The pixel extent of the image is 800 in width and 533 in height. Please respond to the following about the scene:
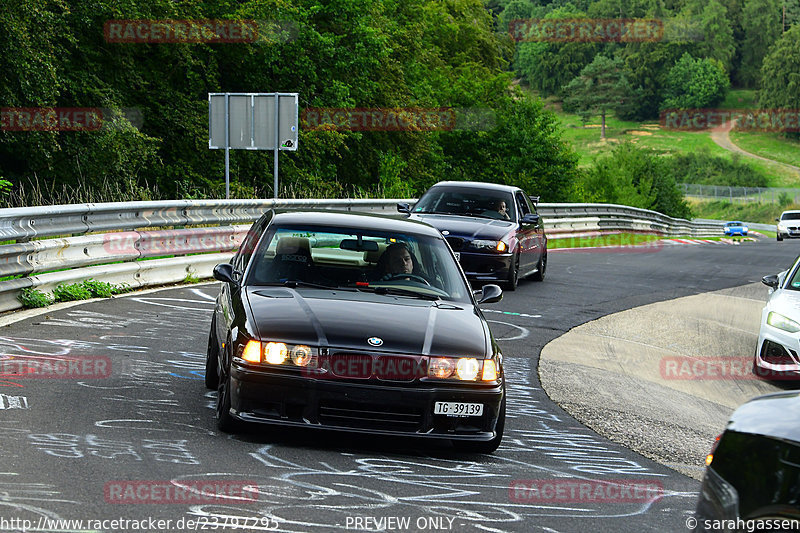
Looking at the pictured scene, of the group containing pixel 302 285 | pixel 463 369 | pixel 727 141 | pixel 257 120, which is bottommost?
pixel 727 141

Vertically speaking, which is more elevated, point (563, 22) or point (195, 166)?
point (563, 22)

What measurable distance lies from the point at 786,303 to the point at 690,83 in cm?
18738

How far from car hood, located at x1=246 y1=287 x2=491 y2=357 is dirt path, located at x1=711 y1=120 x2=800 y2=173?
160635 millimetres

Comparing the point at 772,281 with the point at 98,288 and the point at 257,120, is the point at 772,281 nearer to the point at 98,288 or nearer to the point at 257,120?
the point at 98,288

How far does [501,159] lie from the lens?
5272 cm

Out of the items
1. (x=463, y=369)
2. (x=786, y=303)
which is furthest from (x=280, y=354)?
(x=786, y=303)

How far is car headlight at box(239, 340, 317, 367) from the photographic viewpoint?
6105 mm

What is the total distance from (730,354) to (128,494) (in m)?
8.54

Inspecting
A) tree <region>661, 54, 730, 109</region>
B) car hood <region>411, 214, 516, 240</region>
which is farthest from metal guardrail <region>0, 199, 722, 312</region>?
tree <region>661, 54, 730, 109</region>

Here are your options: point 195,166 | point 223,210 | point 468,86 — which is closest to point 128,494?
point 223,210

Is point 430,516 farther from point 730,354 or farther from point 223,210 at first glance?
point 223,210

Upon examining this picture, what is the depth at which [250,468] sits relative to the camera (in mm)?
5613

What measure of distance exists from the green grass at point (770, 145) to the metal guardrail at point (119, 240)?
526 feet

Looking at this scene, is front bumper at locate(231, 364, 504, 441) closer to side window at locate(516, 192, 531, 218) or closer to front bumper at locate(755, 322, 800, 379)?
front bumper at locate(755, 322, 800, 379)
